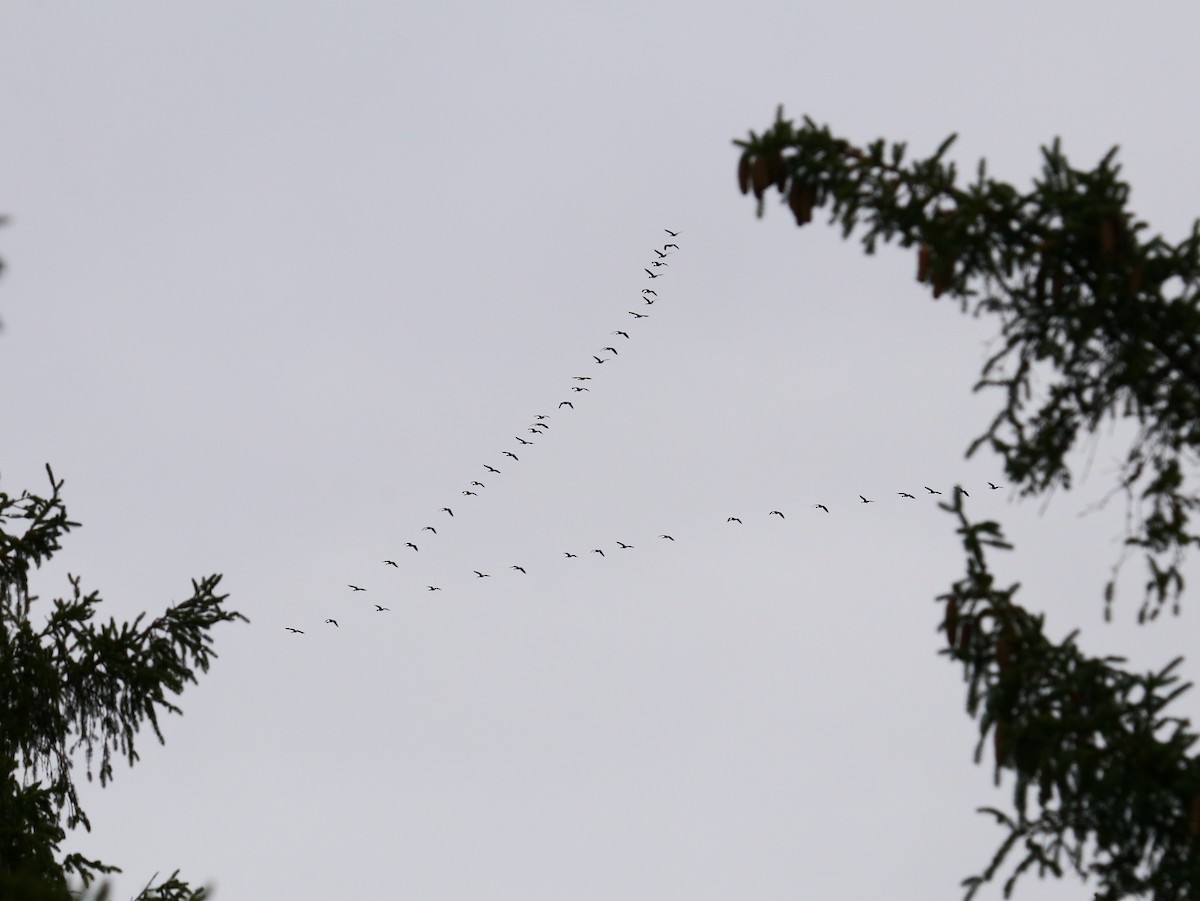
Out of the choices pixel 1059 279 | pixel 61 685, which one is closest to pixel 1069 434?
pixel 1059 279

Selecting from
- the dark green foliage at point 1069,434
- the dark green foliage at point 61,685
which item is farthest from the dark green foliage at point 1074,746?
the dark green foliage at point 61,685

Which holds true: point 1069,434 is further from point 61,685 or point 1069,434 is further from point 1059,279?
point 61,685

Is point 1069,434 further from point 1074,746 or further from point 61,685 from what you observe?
point 61,685

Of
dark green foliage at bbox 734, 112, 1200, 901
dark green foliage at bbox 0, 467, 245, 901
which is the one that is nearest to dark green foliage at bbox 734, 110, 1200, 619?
dark green foliage at bbox 734, 112, 1200, 901

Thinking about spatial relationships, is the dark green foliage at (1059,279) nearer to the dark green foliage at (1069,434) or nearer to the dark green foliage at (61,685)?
the dark green foliage at (1069,434)

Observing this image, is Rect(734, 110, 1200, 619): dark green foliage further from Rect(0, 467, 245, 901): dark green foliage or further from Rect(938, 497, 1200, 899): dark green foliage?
Rect(0, 467, 245, 901): dark green foliage

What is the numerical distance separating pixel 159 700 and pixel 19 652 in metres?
1.11

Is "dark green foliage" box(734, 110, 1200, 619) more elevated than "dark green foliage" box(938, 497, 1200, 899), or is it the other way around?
"dark green foliage" box(734, 110, 1200, 619)

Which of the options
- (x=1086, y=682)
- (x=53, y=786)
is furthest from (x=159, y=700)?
(x=1086, y=682)

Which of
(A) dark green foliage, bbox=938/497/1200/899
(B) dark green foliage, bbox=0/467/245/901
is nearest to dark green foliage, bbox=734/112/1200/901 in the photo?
(A) dark green foliage, bbox=938/497/1200/899

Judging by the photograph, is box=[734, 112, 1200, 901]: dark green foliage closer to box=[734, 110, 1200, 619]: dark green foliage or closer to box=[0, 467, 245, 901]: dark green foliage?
box=[734, 110, 1200, 619]: dark green foliage

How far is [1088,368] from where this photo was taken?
6996 millimetres

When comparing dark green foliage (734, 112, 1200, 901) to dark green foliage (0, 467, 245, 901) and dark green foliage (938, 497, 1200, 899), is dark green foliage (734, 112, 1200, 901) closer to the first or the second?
dark green foliage (938, 497, 1200, 899)

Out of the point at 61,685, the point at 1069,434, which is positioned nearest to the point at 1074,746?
the point at 1069,434
